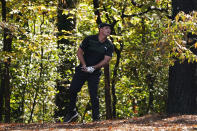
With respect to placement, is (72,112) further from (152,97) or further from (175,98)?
(152,97)

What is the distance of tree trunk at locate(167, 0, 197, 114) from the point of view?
8.20 metres

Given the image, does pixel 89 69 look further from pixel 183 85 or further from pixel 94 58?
pixel 183 85

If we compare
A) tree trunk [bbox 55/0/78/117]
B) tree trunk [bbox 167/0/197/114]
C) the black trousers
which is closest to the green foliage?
tree trunk [bbox 55/0/78/117]

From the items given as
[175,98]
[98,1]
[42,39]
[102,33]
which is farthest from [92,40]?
[98,1]

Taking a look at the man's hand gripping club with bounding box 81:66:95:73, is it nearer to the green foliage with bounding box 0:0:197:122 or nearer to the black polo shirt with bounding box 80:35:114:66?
the black polo shirt with bounding box 80:35:114:66

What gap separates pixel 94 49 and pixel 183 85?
2.59m

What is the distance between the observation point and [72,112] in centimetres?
731

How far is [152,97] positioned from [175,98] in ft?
25.7

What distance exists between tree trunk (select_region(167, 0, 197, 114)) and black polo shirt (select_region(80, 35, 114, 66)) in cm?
211

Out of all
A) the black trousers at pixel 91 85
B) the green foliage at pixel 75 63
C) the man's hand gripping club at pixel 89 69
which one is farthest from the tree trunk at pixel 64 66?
the man's hand gripping club at pixel 89 69

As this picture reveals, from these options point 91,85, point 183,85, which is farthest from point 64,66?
point 91,85

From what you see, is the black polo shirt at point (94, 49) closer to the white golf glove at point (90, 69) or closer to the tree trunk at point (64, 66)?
the white golf glove at point (90, 69)

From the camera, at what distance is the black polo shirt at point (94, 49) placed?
7027mm

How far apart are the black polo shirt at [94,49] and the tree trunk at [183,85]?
2105mm
